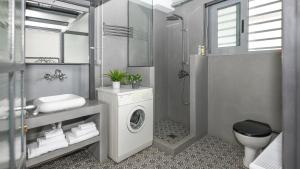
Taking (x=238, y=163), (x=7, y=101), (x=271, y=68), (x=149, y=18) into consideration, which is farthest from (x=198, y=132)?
(x=7, y=101)

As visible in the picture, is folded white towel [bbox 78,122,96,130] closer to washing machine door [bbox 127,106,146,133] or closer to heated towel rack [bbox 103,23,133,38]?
washing machine door [bbox 127,106,146,133]

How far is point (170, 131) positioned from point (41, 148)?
195 centimetres

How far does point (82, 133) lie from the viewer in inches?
72.8

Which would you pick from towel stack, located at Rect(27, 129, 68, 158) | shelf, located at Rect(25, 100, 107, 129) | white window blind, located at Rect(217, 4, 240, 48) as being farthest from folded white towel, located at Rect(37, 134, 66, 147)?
white window blind, located at Rect(217, 4, 240, 48)

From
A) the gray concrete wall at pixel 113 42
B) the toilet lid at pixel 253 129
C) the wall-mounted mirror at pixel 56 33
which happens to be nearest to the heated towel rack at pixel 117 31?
the gray concrete wall at pixel 113 42

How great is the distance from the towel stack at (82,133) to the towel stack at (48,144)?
9cm

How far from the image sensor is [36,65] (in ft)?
6.29

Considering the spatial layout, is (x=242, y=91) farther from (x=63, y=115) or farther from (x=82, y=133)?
(x=63, y=115)

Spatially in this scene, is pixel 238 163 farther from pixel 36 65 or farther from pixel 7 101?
pixel 36 65

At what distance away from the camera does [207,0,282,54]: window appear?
2.21 metres

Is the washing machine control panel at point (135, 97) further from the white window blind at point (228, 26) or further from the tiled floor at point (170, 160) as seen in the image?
the white window blind at point (228, 26)

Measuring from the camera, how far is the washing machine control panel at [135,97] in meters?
1.94

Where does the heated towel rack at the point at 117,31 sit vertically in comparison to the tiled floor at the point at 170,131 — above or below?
above

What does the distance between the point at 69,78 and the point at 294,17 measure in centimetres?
225
